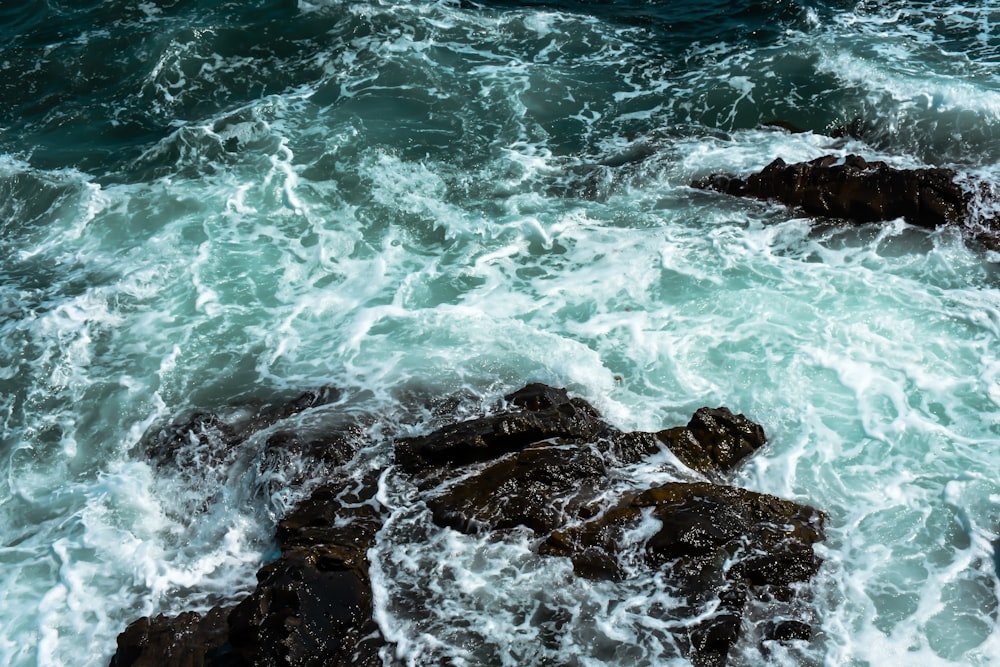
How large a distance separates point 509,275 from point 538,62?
7.06 metres

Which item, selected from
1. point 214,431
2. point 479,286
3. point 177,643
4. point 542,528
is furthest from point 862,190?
point 177,643

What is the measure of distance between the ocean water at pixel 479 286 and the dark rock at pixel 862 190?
30 centimetres

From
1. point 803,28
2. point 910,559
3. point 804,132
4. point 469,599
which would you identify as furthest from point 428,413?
point 803,28

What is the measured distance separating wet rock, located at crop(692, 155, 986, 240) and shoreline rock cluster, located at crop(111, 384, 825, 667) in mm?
4825

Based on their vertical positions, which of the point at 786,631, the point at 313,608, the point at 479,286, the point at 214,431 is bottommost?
the point at 214,431

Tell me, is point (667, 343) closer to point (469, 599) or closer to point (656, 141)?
point (469, 599)

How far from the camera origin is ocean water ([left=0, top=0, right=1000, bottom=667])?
24.5 feet

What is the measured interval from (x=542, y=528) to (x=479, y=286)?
449 centimetres

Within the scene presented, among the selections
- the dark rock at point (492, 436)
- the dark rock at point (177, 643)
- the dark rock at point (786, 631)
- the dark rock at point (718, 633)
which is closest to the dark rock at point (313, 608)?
the dark rock at point (177, 643)

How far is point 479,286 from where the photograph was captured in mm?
11406

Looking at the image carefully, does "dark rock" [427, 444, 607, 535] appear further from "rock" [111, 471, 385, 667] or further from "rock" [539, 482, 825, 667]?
"rock" [111, 471, 385, 667]

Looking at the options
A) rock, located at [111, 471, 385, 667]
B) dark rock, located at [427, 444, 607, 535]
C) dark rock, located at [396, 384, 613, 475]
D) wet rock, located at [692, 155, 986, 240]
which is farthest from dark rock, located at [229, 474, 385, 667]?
wet rock, located at [692, 155, 986, 240]

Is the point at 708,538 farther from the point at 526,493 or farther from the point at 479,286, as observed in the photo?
the point at 479,286

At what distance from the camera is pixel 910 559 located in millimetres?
7531
